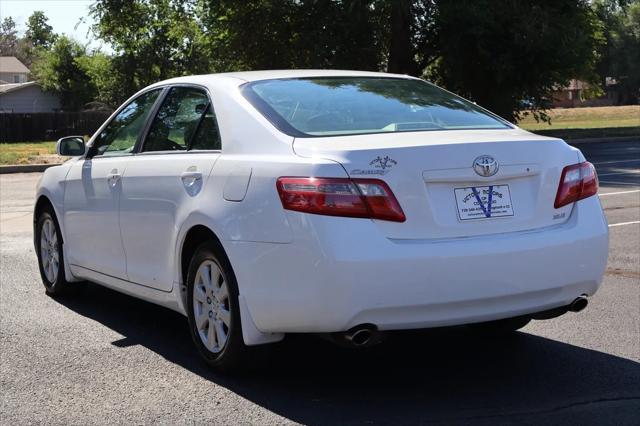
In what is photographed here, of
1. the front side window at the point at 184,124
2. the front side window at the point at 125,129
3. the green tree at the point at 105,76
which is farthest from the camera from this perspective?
the green tree at the point at 105,76

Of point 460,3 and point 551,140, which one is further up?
point 460,3

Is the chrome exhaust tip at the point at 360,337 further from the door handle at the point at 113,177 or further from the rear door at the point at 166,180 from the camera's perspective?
the door handle at the point at 113,177

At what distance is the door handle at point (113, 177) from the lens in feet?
20.1

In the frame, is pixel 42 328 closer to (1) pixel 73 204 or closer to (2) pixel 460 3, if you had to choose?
(1) pixel 73 204

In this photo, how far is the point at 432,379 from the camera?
503 cm

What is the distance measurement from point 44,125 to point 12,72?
2084 inches

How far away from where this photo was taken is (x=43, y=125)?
4772 cm

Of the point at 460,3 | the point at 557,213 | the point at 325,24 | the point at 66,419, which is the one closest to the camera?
the point at 66,419

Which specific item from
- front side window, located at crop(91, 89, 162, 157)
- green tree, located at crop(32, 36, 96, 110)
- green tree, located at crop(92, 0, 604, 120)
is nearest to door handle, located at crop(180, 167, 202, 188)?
front side window, located at crop(91, 89, 162, 157)

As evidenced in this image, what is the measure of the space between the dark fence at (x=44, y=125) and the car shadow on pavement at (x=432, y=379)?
139 feet

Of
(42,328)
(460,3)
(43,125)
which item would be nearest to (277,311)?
(42,328)

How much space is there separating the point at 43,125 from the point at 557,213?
45.7 meters

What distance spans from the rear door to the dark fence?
41616mm

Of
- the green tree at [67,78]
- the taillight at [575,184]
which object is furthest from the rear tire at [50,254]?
the green tree at [67,78]
